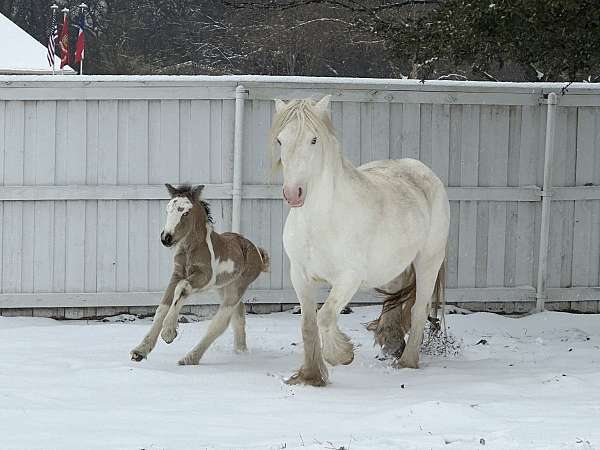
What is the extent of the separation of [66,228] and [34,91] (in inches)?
49.9

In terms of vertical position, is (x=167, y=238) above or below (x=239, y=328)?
above

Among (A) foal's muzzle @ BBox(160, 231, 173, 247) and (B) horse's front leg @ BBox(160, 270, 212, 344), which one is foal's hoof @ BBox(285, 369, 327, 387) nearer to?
(B) horse's front leg @ BBox(160, 270, 212, 344)

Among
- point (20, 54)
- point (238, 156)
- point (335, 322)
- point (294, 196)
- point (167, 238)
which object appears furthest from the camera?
point (20, 54)

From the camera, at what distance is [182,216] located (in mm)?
6953

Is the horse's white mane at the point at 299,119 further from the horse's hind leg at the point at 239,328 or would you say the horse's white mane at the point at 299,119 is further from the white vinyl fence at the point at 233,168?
the white vinyl fence at the point at 233,168

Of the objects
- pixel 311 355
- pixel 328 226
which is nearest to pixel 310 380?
pixel 311 355

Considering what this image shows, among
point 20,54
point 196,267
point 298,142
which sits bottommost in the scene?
point 196,267

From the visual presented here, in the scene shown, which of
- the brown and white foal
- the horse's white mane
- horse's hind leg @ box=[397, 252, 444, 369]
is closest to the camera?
the horse's white mane

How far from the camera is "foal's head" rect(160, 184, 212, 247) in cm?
689

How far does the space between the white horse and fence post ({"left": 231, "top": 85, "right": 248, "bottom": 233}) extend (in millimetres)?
2812

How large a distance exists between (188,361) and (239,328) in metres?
0.65

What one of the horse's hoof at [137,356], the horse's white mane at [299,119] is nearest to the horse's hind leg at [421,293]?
the horse's white mane at [299,119]

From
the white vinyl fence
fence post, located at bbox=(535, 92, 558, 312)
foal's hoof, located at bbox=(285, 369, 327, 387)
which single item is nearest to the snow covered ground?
foal's hoof, located at bbox=(285, 369, 327, 387)

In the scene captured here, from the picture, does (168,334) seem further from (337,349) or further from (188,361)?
(337,349)
